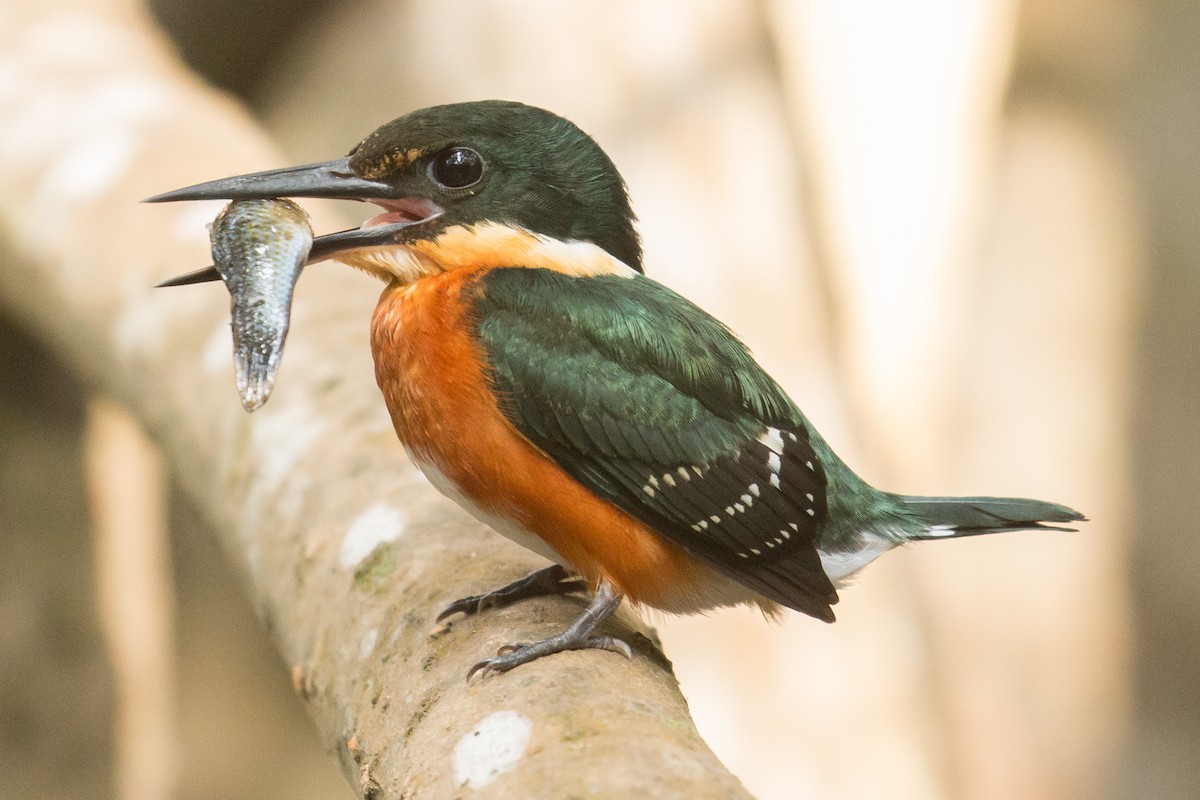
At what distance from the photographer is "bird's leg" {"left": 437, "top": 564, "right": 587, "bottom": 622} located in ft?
7.07

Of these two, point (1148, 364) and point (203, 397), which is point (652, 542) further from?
point (1148, 364)

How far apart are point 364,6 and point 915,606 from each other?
3139mm

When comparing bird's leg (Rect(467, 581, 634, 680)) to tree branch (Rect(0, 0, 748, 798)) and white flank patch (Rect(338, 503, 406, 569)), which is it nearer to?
tree branch (Rect(0, 0, 748, 798))

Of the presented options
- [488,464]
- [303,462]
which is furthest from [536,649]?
[303,462]

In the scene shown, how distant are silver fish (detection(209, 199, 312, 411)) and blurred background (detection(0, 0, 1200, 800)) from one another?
6.52ft

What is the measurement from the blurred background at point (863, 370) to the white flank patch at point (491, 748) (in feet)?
7.01

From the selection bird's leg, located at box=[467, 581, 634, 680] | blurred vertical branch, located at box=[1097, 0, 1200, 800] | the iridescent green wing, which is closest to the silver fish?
the iridescent green wing

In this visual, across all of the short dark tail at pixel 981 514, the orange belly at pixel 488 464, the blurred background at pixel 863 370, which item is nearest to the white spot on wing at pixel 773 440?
the orange belly at pixel 488 464

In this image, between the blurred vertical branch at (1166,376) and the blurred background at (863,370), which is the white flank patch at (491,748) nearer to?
the blurred background at (863,370)

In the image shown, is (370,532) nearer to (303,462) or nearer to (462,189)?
(303,462)

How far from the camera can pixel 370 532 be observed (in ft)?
8.10

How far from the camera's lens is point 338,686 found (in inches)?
88.4

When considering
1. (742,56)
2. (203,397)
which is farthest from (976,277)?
(203,397)

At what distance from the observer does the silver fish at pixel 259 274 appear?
208 cm
